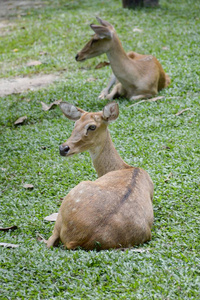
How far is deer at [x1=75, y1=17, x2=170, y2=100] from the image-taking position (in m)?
8.26

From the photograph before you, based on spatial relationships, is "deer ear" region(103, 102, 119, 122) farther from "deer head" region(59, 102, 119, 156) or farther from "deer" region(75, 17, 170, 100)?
"deer" region(75, 17, 170, 100)

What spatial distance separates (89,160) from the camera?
20.9ft

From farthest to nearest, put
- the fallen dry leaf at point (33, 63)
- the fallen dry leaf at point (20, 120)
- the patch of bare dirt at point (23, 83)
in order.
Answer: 1. the fallen dry leaf at point (33, 63)
2. the patch of bare dirt at point (23, 83)
3. the fallen dry leaf at point (20, 120)

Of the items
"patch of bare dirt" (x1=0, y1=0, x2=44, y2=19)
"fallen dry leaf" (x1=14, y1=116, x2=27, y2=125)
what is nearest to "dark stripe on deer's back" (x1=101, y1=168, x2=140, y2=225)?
"fallen dry leaf" (x1=14, y1=116, x2=27, y2=125)

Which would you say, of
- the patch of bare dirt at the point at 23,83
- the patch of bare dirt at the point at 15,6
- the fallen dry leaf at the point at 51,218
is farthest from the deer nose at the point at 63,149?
the patch of bare dirt at the point at 15,6

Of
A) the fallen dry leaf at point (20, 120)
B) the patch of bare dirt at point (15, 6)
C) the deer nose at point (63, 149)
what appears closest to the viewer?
the deer nose at point (63, 149)

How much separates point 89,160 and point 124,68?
2440mm

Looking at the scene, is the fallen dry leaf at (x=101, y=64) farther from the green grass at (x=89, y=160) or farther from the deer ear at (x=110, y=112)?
the deer ear at (x=110, y=112)

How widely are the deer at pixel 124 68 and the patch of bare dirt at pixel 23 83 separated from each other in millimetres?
1206

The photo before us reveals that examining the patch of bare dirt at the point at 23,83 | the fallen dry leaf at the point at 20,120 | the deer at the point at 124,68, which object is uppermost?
the deer at the point at 124,68

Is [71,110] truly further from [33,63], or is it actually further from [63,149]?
[33,63]

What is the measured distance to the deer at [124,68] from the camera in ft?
27.1

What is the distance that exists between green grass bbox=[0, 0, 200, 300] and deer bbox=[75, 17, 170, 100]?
0.89 ft

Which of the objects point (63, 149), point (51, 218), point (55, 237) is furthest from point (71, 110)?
point (55, 237)
